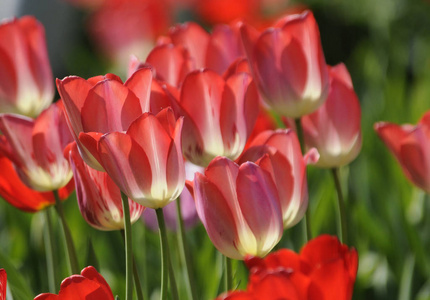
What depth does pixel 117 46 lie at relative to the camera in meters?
2.30

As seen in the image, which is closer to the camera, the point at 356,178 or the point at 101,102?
the point at 101,102

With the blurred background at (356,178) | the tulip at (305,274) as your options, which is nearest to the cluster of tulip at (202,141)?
the tulip at (305,274)

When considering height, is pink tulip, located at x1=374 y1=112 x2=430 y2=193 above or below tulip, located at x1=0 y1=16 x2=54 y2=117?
below

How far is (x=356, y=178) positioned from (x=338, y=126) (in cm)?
69

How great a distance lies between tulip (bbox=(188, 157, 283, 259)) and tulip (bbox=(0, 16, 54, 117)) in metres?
0.38

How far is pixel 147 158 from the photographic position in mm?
524

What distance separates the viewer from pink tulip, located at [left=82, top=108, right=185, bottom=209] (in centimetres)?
51

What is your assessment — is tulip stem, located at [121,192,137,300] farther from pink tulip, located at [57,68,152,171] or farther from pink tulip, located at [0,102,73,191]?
pink tulip, located at [0,102,73,191]

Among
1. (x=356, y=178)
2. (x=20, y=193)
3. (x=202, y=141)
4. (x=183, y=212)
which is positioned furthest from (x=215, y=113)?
(x=356, y=178)

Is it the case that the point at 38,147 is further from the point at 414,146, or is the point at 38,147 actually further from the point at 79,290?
the point at 414,146

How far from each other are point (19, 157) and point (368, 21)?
2.23m

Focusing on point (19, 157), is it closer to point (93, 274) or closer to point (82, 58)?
point (93, 274)

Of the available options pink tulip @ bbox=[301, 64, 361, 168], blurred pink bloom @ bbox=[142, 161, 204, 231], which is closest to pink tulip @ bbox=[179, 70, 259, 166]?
pink tulip @ bbox=[301, 64, 361, 168]

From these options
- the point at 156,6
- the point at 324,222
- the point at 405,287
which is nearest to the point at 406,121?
the point at 324,222
